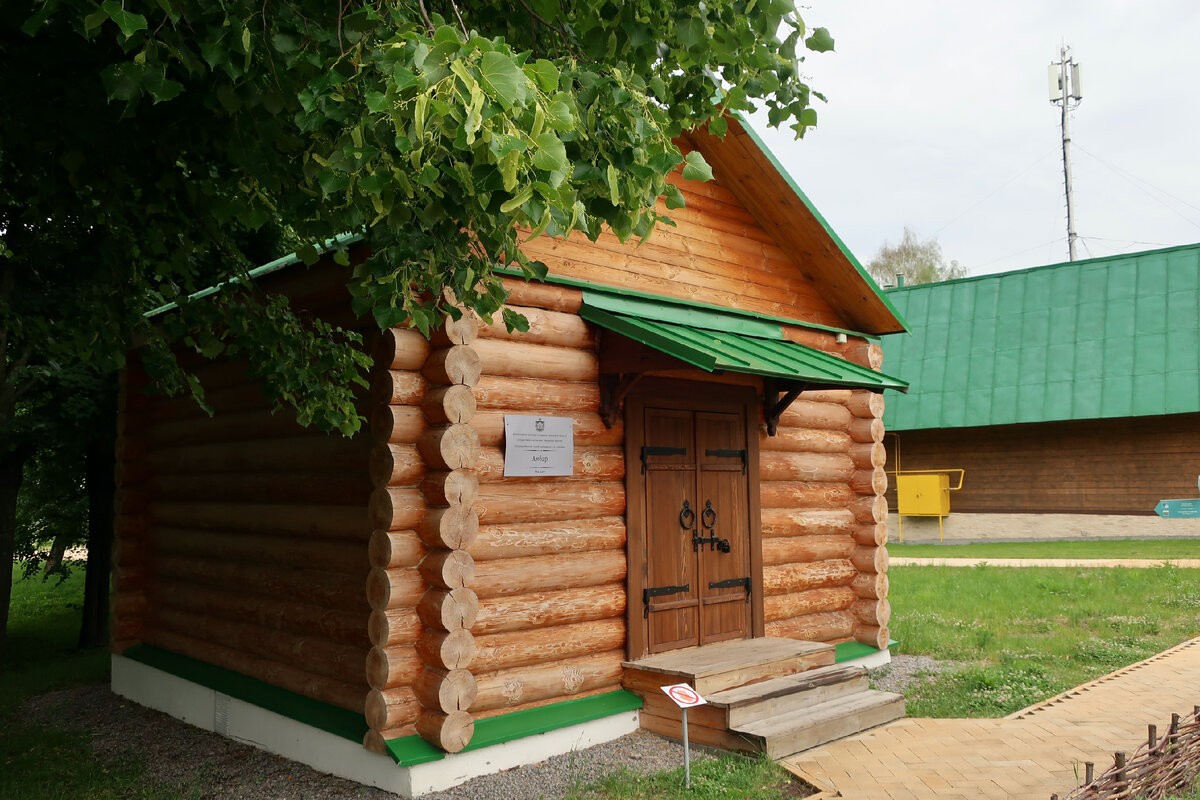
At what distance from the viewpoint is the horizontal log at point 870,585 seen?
10.0 meters

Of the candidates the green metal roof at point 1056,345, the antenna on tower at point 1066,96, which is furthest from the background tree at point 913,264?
the green metal roof at point 1056,345

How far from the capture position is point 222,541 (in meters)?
8.70

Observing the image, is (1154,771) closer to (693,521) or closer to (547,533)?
(693,521)

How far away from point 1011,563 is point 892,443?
7.08m

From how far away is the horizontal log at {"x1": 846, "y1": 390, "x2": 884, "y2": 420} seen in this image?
10.3 m

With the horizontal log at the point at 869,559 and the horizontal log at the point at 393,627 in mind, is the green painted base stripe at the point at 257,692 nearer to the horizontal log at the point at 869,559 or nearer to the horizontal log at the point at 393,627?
the horizontal log at the point at 393,627

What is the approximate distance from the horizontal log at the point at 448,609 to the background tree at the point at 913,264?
128 ft

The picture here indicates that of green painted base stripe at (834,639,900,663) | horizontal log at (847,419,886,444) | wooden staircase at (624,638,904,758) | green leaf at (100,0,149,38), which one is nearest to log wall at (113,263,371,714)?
wooden staircase at (624,638,904,758)

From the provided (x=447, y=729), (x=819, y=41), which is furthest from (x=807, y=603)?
(x=819, y=41)

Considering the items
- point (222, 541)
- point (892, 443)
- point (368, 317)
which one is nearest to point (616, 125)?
point (368, 317)

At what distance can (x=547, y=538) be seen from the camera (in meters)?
7.19

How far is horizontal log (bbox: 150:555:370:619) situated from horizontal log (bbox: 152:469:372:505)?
→ 0.59m

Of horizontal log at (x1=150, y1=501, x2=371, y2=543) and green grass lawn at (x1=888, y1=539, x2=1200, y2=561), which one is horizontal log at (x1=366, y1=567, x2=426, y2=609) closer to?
horizontal log at (x1=150, y1=501, x2=371, y2=543)

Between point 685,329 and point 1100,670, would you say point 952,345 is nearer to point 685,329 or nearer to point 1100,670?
point 1100,670
